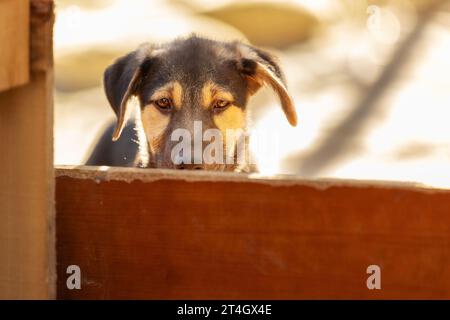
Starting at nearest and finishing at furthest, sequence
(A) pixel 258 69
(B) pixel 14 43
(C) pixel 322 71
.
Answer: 1. (B) pixel 14 43
2. (A) pixel 258 69
3. (C) pixel 322 71

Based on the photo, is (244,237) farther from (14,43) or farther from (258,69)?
(258,69)

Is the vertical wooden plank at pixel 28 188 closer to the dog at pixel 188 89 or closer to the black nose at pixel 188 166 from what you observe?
the black nose at pixel 188 166

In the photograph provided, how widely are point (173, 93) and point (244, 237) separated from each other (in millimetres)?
2150

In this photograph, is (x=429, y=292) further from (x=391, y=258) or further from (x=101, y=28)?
(x=101, y=28)

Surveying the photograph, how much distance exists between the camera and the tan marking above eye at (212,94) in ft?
15.3

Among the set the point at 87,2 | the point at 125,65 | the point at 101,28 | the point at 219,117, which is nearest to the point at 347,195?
the point at 219,117

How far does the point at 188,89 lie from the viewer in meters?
4.69

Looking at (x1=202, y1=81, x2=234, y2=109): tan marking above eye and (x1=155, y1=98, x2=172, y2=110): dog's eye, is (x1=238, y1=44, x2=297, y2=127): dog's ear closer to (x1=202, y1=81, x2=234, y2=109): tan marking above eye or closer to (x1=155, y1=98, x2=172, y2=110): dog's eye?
(x1=202, y1=81, x2=234, y2=109): tan marking above eye

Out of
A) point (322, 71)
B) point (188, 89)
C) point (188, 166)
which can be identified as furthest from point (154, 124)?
point (322, 71)

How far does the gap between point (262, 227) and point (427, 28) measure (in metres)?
7.78

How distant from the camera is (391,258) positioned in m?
2.61

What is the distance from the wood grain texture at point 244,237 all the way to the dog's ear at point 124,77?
6.28 feet

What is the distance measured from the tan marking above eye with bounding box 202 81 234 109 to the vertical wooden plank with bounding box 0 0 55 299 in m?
2.27
